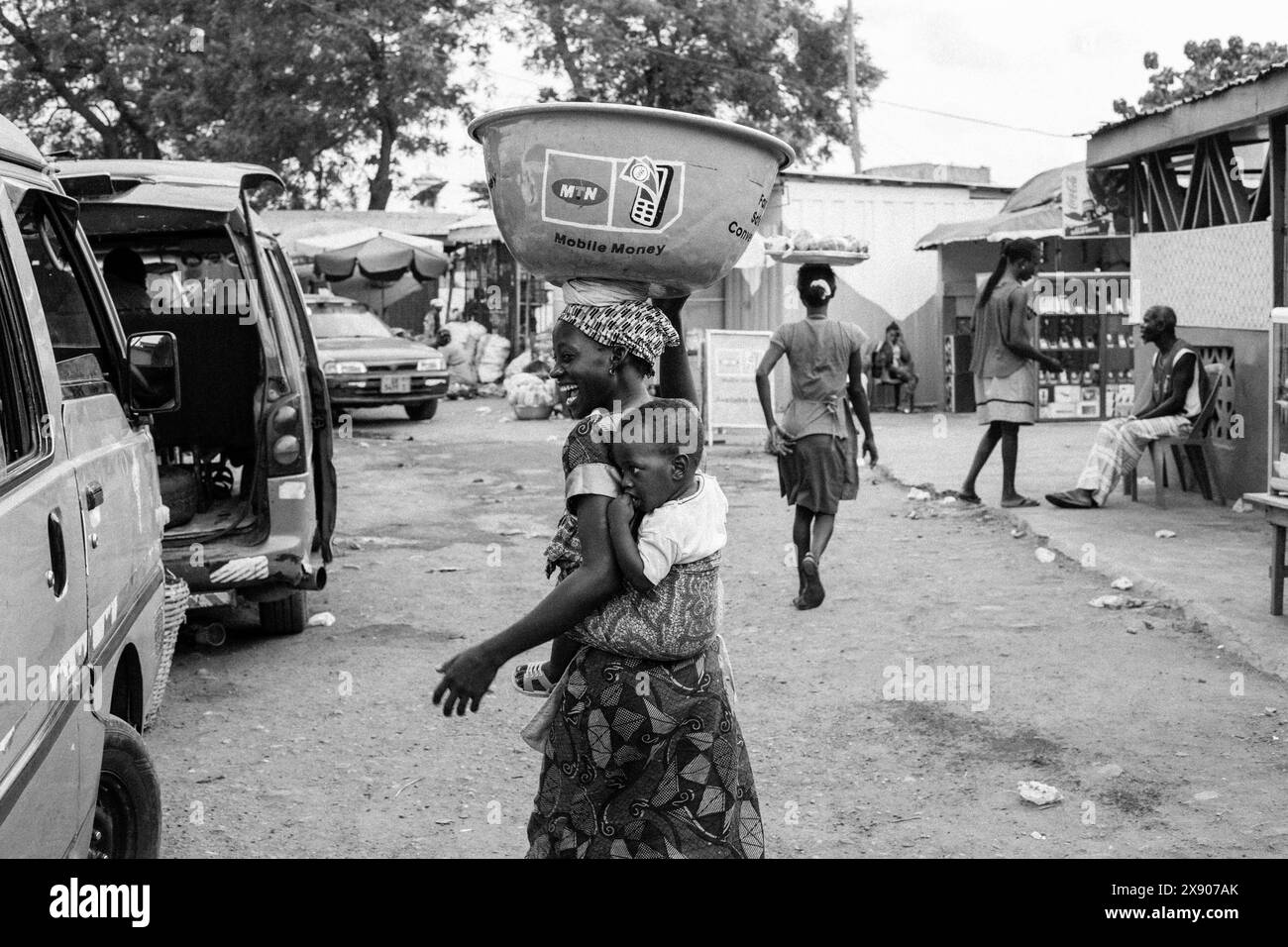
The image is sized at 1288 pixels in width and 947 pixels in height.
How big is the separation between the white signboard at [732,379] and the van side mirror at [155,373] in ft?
35.6

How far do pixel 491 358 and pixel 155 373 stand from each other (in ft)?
68.2

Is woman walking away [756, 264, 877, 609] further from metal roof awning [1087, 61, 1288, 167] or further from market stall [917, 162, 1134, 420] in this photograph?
market stall [917, 162, 1134, 420]

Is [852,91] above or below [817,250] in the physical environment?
above

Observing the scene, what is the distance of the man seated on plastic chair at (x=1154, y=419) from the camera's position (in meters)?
9.96

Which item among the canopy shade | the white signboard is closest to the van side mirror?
the white signboard

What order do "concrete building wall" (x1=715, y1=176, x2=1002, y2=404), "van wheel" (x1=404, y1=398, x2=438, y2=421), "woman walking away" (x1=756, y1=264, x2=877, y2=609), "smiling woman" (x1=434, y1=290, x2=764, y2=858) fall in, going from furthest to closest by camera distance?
"concrete building wall" (x1=715, y1=176, x2=1002, y2=404), "van wheel" (x1=404, y1=398, x2=438, y2=421), "woman walking away" (x1=756, y1=264, x2=877, y2=609), "smiling woman" (x1=434, y1=290, x2=764, y2=858)

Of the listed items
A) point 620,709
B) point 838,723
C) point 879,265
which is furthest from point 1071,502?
point 879,265

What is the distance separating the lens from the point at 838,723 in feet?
17.9

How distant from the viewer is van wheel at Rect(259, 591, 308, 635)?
6.86 m

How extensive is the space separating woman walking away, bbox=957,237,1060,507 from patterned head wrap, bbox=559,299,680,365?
7.66 meters

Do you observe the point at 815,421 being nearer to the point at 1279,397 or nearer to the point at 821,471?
the point at 821,471

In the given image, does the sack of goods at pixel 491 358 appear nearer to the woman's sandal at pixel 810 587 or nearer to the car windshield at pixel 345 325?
the car windshield at pixel 345 325

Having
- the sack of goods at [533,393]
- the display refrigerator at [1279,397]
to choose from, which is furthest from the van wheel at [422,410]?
the display refrigerator at [1279,397]
